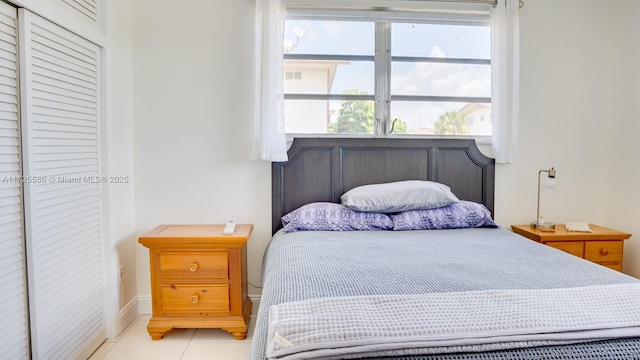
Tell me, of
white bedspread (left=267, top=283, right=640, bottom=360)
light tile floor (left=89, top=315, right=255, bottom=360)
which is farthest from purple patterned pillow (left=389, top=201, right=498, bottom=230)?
light tile floor (left=89, top=315, right=255, bottom=360)

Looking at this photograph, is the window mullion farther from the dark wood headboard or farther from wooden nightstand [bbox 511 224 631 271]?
wooden nightstand [bbox 511 224 631 271]

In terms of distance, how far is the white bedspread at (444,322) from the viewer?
81 centimetres

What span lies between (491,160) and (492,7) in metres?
1.11

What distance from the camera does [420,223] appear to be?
7.15 ft

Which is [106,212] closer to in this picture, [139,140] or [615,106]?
[139,140]

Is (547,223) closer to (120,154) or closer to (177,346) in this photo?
(177,346)

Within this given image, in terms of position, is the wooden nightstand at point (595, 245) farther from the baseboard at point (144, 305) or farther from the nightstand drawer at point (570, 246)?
the baseboard at point (144, 305)

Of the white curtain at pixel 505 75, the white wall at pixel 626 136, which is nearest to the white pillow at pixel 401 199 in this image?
the white curtain at pixel 505 75

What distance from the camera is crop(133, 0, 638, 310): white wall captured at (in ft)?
7.95

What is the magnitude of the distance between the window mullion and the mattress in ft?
3.25

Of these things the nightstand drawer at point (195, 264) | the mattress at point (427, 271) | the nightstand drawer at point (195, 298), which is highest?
the mattress at point (427, 271)

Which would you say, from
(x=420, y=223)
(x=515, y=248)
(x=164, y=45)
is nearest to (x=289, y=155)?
(x=420, y=223)

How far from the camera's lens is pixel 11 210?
148 centimetres

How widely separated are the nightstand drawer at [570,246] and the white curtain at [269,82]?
1912 mm
